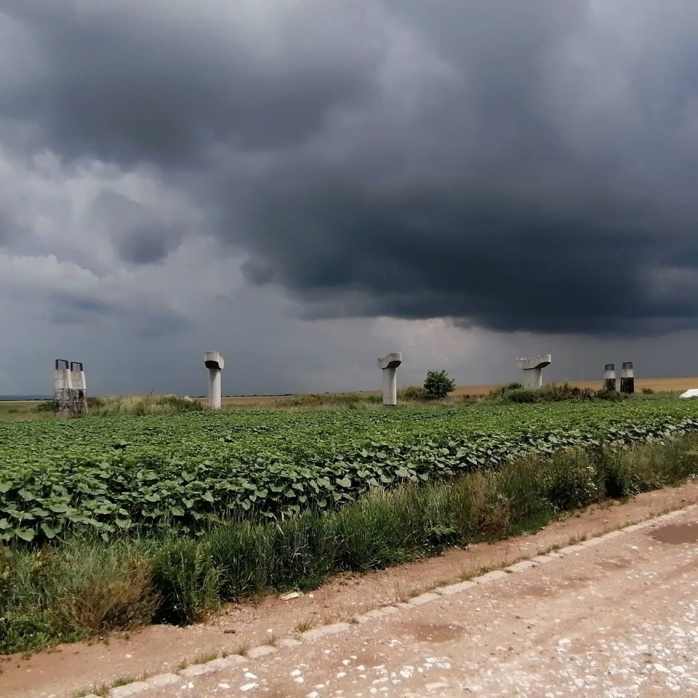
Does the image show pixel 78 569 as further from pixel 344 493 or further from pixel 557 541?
pixel 557 541

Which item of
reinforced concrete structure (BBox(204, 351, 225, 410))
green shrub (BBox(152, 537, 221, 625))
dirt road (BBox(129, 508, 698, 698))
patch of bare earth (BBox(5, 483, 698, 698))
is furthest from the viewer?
reinforced concrete structure (BBox(204, 351, 225, 410))

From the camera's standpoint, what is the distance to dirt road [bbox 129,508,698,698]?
3.81 meters

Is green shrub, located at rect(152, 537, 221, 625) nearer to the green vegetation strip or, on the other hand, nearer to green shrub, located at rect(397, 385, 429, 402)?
the green vegetation strip

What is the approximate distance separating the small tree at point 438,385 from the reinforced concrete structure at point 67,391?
102 ft

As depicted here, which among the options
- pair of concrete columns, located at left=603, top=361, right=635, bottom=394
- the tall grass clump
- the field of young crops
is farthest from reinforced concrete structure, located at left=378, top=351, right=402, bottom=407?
the field of young crops

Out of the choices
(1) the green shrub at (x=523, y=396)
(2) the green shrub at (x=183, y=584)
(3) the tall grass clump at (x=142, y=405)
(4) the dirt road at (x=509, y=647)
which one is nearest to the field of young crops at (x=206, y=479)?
(2) the green shrub at (x=183, y=584)

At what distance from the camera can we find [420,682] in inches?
153

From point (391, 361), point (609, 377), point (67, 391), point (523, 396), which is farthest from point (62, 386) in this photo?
point (609, 377)

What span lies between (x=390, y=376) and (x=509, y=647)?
39.0 m

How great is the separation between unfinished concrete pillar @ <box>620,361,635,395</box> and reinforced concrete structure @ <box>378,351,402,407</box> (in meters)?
24.6

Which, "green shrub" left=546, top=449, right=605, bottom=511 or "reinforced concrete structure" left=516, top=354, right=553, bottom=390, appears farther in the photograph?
"reinforced concrete structure" left=516, top=354, right=553, bottom=390

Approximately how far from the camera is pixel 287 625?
5.07 m

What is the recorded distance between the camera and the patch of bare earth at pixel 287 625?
4.16 m

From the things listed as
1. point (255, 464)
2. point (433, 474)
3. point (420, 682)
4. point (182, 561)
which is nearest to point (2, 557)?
point (182, 561)
